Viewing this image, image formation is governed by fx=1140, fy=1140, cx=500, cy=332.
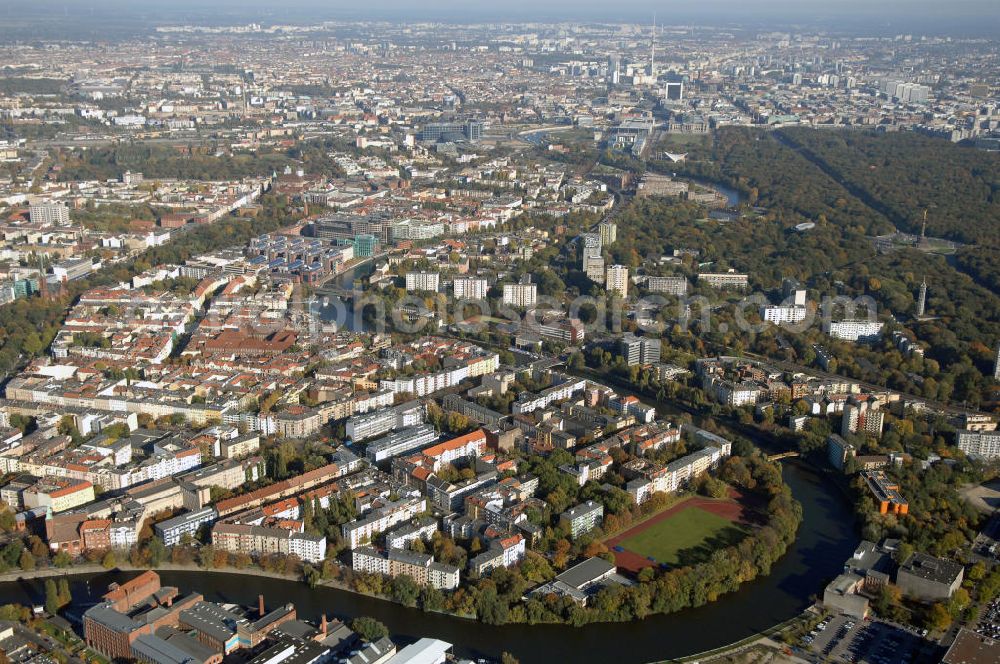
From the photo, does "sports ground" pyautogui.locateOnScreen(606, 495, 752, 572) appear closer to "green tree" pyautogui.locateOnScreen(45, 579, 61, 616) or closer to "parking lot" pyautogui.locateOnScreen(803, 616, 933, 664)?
"parking lot" pyautogui.locateOnScreen(803, 616, 933, 664)

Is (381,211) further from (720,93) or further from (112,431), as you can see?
(720,93)

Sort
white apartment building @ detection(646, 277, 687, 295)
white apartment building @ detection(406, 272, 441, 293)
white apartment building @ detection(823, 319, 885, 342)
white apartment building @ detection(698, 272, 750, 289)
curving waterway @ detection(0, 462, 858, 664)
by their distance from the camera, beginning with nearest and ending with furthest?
1. curving waterway @ detection(0, 462, 858, 664)
2. white apartment building @ detection(823, 319, 885, 342)
3. white apartment building @ detection(646, 277, 687, 295)
4. white apartment building @ detection(406, 272, 441, 293)
5. white apartment building @ detection(698, 272, 750, 289)

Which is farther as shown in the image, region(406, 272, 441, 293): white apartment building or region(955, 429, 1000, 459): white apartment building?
region(406, 272, 441, 293): white apartment building

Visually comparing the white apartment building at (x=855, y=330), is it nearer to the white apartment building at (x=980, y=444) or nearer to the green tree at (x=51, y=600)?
the white apartment building at (x=980, y=444)

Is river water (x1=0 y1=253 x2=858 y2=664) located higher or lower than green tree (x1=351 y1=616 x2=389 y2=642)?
lower

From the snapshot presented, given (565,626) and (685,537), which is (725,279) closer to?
(685,537)

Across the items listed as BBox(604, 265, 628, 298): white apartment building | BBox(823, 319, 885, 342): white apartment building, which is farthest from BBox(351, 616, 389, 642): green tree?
BBox(604, 265, 628, 298): white apartment building
